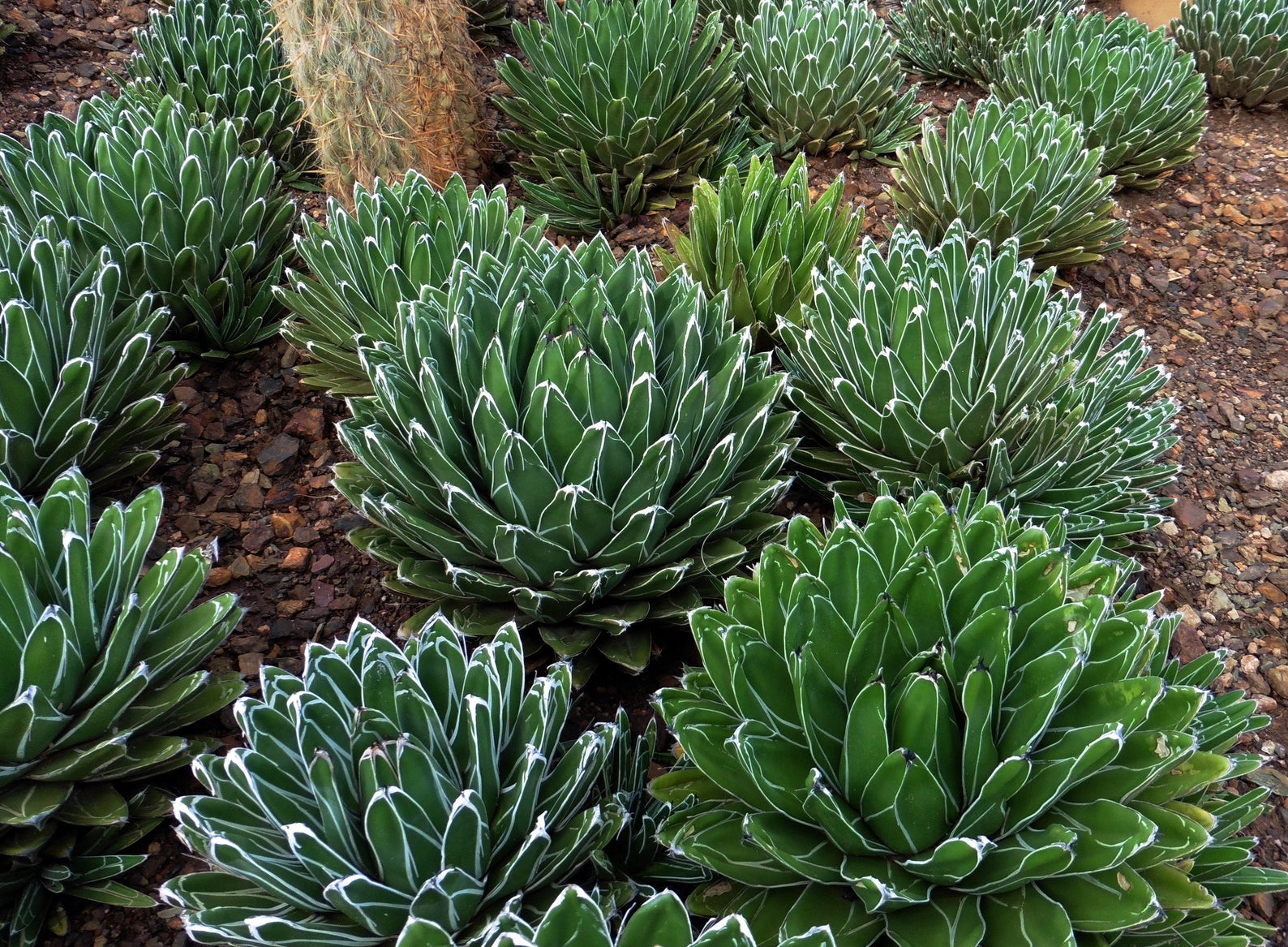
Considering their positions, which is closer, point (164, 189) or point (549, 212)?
point (164, 189)

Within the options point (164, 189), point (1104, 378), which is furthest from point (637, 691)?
point (164, 189)

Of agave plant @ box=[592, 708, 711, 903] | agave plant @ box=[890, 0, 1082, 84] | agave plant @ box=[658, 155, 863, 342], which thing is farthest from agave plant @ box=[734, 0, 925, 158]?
agave plant @ box=[592, 708, 711, 903]

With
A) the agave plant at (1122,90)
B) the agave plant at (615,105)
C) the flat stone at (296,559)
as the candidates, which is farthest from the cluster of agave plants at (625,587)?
the agave plant at (1122,90)

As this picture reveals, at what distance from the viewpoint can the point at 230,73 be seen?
11.2 ft

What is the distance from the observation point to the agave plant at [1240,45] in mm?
4105

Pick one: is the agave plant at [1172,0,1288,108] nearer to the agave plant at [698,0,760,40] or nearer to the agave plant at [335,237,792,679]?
the agave plant at [698,0,760,40]

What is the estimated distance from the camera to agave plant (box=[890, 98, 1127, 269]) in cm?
285

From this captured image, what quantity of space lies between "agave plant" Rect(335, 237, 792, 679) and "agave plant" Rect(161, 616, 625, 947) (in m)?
0.27

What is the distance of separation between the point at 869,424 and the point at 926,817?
104cm

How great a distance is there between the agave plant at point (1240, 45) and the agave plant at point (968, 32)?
1.85 ft

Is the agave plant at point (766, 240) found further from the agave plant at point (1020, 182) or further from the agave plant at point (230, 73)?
the agave plant at point (230, 73)

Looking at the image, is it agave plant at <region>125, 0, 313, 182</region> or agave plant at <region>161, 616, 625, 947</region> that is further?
agave plant at <region>125, 0, 313, 182</region>

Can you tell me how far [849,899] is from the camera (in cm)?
134

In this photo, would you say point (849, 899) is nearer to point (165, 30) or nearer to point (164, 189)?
point (164, 189)
